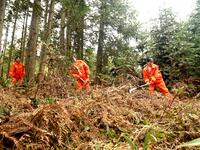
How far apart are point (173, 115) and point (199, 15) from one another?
16.2 metres

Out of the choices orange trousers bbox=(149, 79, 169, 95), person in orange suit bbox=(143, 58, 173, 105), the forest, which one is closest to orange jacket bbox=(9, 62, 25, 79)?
the forest

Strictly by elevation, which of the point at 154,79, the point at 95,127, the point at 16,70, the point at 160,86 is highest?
the point at 16,70

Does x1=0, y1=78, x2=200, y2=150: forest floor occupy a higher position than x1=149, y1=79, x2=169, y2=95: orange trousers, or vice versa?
x1=149, y1=79, x2=169, y2=95: orange trousers

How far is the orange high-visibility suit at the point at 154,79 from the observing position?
10.6 metres

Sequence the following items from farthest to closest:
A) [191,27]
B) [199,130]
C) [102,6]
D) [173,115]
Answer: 1. [102,6]
2. [191,27]
3. [173,115]
4. [199,130]

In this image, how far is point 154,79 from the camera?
35.9ft

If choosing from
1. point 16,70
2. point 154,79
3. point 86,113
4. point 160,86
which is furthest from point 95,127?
point 16,70

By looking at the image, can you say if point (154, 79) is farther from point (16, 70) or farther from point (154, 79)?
point (16, 70)

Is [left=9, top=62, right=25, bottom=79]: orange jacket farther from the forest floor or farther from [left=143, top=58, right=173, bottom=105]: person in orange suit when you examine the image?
the forest floor

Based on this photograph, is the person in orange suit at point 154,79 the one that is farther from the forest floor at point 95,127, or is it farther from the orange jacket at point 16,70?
the orange jacket at point 16,70

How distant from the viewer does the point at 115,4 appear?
2284cm

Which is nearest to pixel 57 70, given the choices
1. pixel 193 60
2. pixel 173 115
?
pixel 173 115

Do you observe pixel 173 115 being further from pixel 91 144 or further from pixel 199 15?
pixel 199 15

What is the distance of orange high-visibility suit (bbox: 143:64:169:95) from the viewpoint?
10648 millimetres
